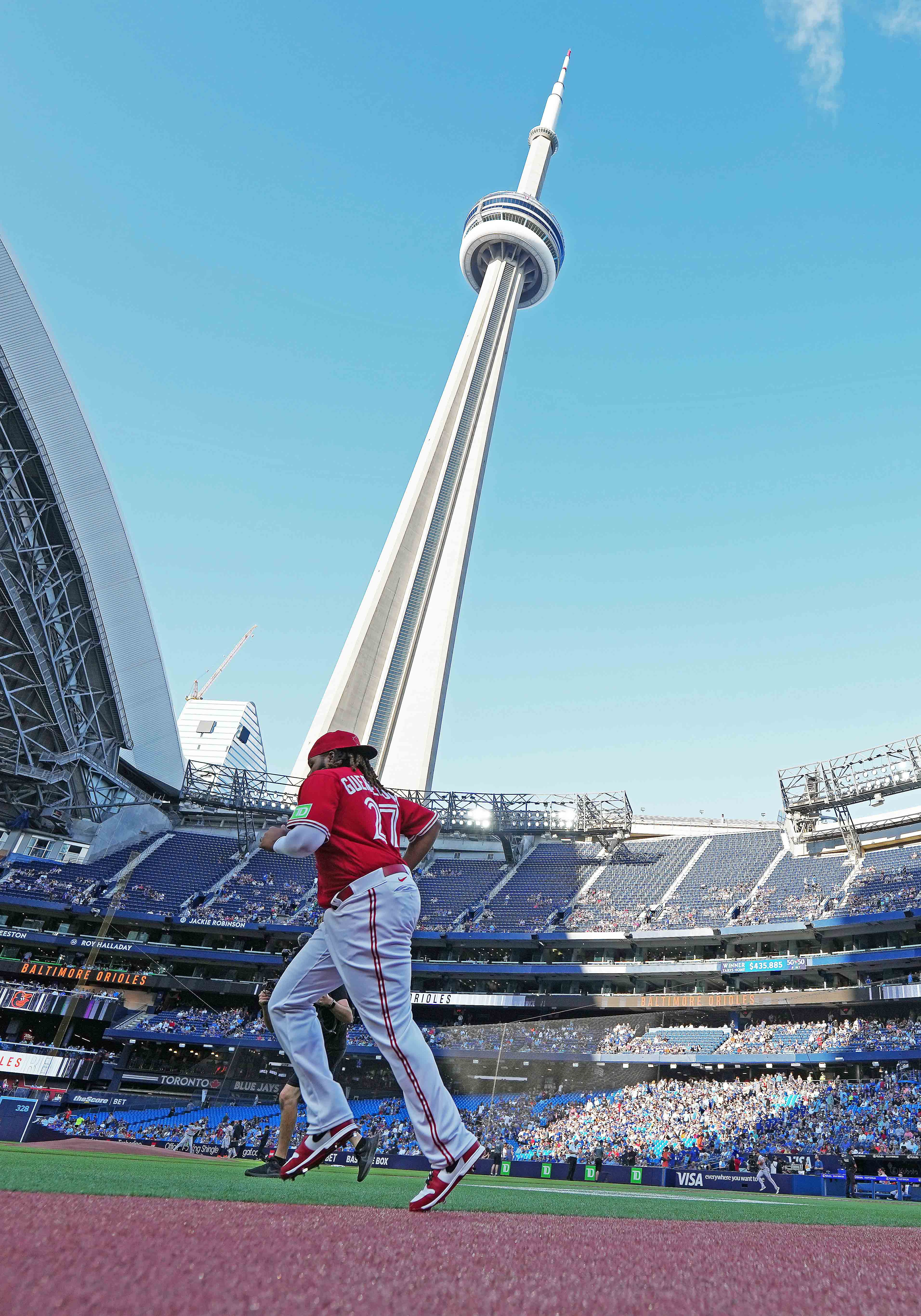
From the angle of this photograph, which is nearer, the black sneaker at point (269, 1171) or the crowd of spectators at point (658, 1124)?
the black sneaker at point (269, 1171)

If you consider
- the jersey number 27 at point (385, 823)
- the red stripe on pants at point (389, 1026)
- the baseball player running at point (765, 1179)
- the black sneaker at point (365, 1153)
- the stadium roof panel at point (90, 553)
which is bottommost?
the baseball player running at point (765, 1179)

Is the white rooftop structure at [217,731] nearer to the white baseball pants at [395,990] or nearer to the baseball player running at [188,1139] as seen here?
the baseball player running at [188,1139]

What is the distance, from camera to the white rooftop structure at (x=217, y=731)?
625ft

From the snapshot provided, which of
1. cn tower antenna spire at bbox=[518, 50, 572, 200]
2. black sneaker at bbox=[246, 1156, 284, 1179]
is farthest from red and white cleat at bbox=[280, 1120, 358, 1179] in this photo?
cn tower antenna spire at bbox=[518, 50, 572, 200]

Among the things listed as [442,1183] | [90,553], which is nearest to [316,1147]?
[442,1183]

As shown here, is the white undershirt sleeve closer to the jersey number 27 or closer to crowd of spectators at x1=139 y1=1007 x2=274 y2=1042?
the jersey number 27

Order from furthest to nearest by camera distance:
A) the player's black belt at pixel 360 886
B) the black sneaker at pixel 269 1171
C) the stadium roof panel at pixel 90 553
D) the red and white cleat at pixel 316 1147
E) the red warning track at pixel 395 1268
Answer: the stadium roof panel at pixel 90 553 → the black sneaker at pixel 269 1171 → the red and white cleat at pixel 316 1147 → the player's black belt at pixel 360 886 → the red warning track at pixel 395 1268

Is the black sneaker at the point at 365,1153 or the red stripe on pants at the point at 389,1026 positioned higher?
the red stripe on pants at the point at 389,1026

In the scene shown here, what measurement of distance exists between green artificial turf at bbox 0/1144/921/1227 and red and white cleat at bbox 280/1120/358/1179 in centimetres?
18

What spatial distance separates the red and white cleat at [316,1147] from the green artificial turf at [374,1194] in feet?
0.59

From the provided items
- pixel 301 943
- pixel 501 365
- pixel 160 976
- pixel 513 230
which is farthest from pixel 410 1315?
pixel 513 230

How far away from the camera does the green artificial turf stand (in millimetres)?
5141

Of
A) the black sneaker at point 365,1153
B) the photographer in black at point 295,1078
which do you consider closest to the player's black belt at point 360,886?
the black sneaker at point 365,1153

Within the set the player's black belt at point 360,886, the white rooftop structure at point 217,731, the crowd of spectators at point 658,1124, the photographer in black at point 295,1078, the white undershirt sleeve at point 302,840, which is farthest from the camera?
the white rooftop structure at point 217,731
